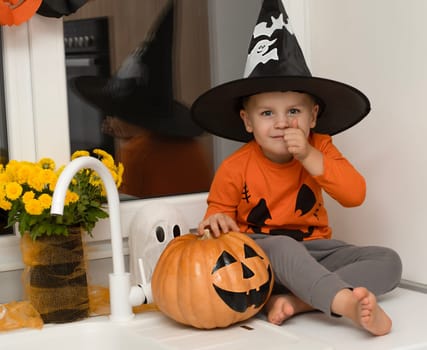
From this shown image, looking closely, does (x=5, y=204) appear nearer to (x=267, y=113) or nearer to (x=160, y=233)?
Answer: (x=160, y=233)

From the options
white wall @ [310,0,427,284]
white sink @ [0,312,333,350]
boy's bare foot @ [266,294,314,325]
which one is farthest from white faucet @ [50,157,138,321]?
white wall @ [310,0,427,284]

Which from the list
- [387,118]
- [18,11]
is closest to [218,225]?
[387,118]

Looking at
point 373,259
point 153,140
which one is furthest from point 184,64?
point 373,259

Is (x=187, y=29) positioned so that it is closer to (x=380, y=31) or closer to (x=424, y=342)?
(x=380, y=31)

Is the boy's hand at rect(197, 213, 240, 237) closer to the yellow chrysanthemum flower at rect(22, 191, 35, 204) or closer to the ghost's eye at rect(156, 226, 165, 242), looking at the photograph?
the ghost's eye at rect(156, 226, 165, 242)

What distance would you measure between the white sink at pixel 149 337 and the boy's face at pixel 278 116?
372mm

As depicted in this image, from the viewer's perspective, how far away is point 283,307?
140 centimetres

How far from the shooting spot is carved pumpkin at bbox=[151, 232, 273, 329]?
4.33 ft

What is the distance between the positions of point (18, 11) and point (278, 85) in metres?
0.53

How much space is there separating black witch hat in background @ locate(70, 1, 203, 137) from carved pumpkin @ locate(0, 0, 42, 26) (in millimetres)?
269

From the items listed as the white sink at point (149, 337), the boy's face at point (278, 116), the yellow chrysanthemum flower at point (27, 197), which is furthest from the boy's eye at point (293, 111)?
the yellow chrysanthemum flower at point (27, 197)

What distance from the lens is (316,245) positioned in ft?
5.24

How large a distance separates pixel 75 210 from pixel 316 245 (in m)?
0.50

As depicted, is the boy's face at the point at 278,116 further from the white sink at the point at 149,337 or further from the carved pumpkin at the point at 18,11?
the carved pumpkin at the point at 18,11
